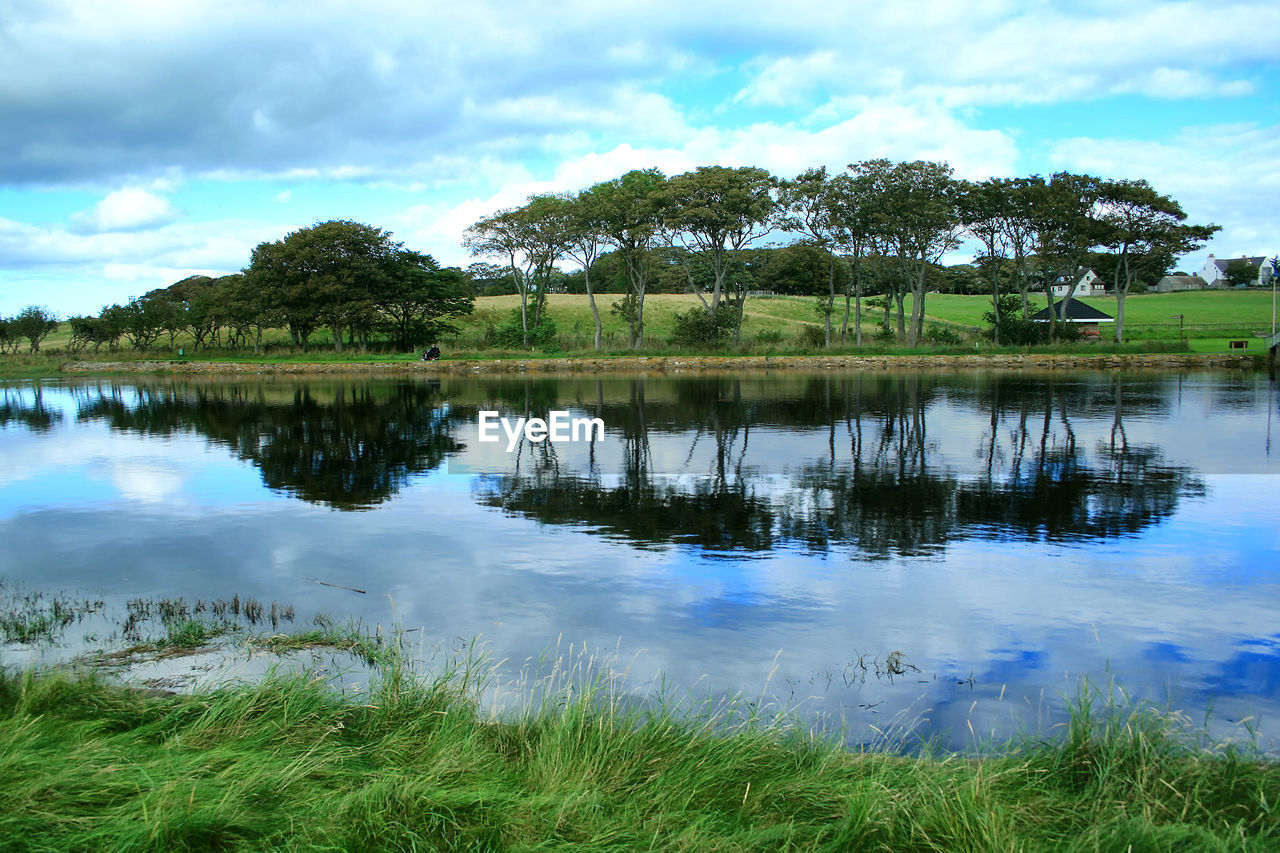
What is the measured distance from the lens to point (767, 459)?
18.5 metres

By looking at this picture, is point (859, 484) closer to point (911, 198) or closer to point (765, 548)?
point (765, 548)

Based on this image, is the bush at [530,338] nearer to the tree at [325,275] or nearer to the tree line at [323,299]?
the tree line at [323,299]

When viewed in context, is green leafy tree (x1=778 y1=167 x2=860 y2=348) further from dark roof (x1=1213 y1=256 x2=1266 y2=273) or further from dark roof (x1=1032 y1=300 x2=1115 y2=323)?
dark roof (x1=1213 y1=256 x2=1266 y2=273)

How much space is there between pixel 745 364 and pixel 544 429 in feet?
100

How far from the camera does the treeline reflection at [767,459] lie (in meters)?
12.6

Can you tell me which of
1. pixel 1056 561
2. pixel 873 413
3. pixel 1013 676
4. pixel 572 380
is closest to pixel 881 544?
pixel 1056 561

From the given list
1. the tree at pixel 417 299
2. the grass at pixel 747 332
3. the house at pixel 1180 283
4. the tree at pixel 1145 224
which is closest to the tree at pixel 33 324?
the grass at pixel 747 332

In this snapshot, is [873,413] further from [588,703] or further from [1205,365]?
[1205,365]

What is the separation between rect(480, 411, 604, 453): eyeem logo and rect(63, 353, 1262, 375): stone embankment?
26.2 meters

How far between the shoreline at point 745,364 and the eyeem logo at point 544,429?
26184 mm

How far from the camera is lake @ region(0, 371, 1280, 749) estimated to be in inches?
283

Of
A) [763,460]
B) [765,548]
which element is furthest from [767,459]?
[765,548]

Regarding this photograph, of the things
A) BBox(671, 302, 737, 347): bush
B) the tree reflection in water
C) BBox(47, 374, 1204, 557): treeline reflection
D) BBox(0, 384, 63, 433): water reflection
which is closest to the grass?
BBox(671, 302, 737, 347): bush

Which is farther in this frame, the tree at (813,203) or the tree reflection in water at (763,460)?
the tree at (813,203)
